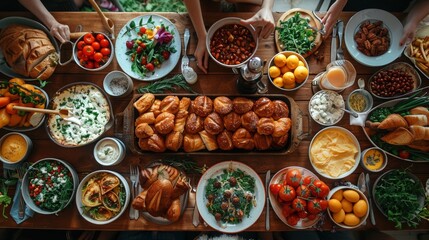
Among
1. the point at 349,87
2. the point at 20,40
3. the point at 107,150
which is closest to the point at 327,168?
the point at 349,87

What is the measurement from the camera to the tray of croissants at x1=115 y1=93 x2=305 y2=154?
1748 mm

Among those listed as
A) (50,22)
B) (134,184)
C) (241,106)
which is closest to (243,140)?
(241,106)

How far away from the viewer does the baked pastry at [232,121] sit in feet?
5.82

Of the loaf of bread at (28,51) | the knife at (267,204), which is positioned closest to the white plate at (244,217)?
the knife at (267,204)

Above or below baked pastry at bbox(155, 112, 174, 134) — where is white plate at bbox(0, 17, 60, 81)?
above

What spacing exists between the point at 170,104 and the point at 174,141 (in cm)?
24

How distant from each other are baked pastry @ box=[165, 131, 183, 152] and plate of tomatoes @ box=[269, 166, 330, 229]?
66 centimetres

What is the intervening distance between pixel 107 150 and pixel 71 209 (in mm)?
464

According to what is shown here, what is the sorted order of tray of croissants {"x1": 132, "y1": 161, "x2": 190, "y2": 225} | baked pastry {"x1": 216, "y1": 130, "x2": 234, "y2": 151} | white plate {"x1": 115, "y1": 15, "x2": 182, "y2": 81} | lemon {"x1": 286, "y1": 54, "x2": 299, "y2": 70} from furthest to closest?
1. white plate {"x1": 115, "y1": 15, "x2": 182, "y2": 81}
2. lemon {"x1": 286, "y1": 54, "x2": 299, "y2": 70}
3. baked pastry {"x1": 216, "y1": 130, "x2": 234, "y2": 151}
4. tray of croissants {"x1": 132, "y1": 161, "x2": 190, "y2": 225}

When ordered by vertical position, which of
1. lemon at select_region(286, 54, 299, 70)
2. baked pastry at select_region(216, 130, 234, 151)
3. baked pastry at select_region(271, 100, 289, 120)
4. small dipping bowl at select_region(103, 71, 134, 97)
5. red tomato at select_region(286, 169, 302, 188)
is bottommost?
red tomato at select_region(286, 169, 302, 188)

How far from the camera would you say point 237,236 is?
208 centimetres

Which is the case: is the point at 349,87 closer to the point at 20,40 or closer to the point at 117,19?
the point at 117,19

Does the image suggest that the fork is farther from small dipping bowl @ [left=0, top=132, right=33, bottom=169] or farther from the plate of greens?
the plate of greens

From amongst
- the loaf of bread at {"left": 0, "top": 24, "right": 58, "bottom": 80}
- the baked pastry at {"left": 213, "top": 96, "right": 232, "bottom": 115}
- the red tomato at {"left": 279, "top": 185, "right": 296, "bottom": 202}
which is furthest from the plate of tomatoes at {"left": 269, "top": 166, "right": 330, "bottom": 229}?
the loaf of bread at {"left": 0, "top": 24, "right": 58, "bottom": 80}
